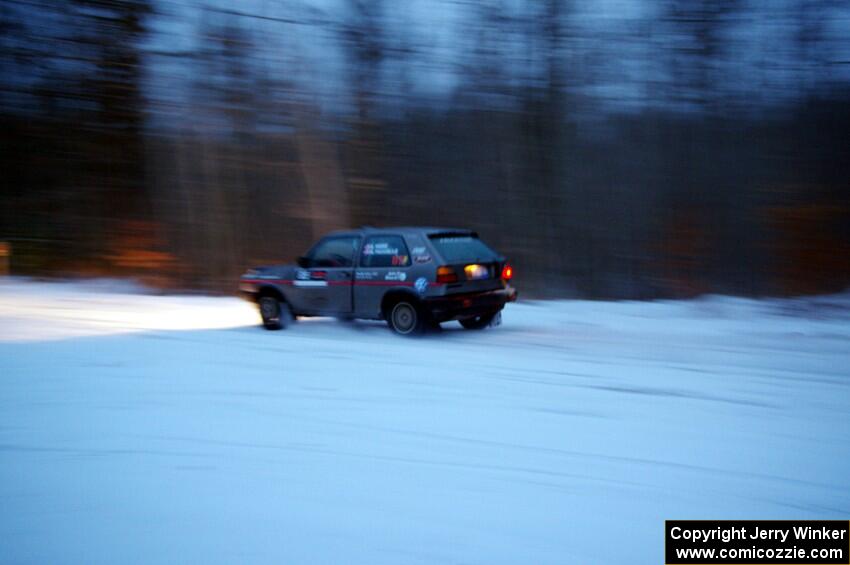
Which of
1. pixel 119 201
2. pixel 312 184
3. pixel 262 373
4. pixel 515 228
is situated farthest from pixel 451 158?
pixel 262 373

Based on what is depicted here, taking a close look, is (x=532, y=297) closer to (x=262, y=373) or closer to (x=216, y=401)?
(x=262, y=373)

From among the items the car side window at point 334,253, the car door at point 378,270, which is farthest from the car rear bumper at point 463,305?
the car side window at point 334,253

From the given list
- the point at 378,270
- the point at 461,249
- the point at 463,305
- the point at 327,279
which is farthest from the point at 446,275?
the point at 327,279

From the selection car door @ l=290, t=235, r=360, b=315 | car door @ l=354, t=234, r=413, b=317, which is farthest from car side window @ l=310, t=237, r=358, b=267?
car door @ l=354, t=234, r=413, b=317

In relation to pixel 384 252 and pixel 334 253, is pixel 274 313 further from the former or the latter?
pixel 384 252

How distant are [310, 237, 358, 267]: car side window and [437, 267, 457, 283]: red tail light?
1486mm

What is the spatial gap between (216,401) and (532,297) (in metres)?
10.1

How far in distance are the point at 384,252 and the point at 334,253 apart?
0.93 meters

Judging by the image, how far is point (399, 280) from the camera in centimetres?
875

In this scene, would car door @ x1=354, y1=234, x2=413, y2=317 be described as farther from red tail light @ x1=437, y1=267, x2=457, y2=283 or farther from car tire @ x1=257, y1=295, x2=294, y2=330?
car tire @ x1=257, y1=295, x2=294, y2=330

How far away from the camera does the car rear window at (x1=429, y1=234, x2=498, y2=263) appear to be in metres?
8.73

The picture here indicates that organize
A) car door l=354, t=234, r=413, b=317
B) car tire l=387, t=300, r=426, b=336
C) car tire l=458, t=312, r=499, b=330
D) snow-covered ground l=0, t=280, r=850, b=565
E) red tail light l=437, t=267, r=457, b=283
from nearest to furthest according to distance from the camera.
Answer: snow-covered ground l=0, t=280, r=850, b=565, red tail light l=437, t=267, r=457, b=283, car tire l=387, t=300, r=426, b=336, car door l=354, t=234, r=413, b=317, car tire l=458, t=312, r=499, b=330

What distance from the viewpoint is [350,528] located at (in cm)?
332

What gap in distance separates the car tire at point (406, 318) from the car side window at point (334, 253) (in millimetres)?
996
